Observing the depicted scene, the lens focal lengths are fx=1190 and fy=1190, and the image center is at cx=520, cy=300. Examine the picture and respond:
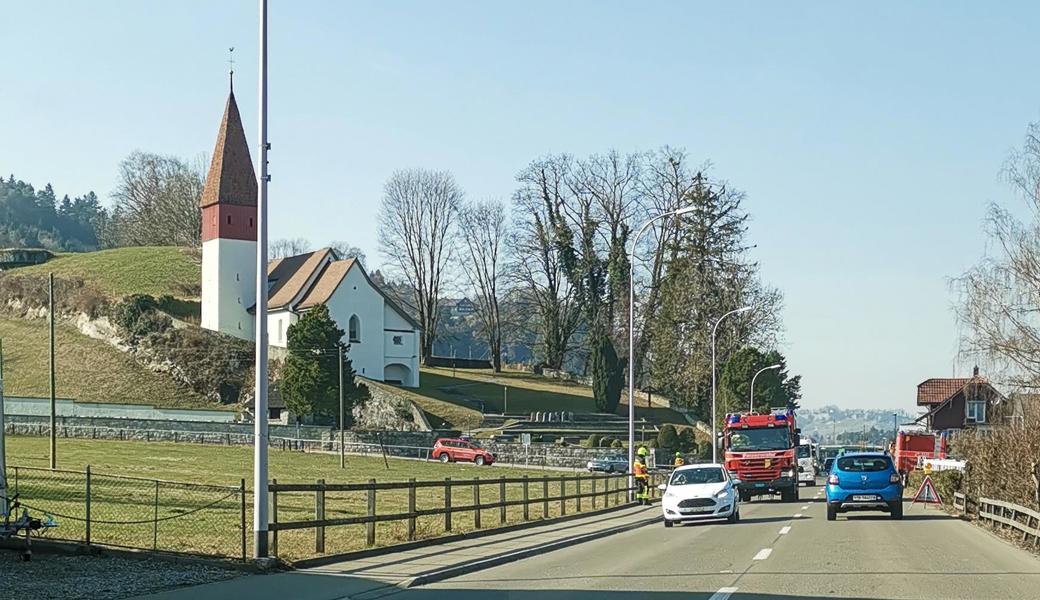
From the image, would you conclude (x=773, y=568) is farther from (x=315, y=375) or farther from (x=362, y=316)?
(x=362, y=316)

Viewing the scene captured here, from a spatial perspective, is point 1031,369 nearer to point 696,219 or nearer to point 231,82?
point 696,219

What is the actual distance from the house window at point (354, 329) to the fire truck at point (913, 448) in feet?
139

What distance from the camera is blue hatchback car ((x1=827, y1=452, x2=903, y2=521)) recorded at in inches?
1182

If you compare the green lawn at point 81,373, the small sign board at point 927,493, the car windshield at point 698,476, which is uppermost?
the green lawn at point 81,373

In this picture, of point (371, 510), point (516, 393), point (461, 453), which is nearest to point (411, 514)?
point (371, 510)

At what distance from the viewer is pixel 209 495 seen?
3253 cm

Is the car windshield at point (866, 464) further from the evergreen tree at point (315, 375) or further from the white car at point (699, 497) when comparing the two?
the evergreen tree at point (315, 375)

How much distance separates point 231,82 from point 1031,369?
67.8m

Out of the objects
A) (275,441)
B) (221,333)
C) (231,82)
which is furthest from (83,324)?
(275,441)

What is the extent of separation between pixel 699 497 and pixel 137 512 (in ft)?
43.4

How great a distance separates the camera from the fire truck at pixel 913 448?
63469mm

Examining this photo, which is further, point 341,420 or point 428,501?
point 341,420

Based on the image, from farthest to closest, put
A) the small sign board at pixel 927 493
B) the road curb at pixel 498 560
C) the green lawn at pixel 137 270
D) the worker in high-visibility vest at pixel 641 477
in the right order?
the green lawn at pixel 137 270 → the worker in high-visibility vest at pixel 641 477 → the small sign board at pixel 927 493 → the road curb at pixel 498 560

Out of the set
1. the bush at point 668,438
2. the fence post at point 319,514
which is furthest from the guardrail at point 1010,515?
the bush at point 668,438
